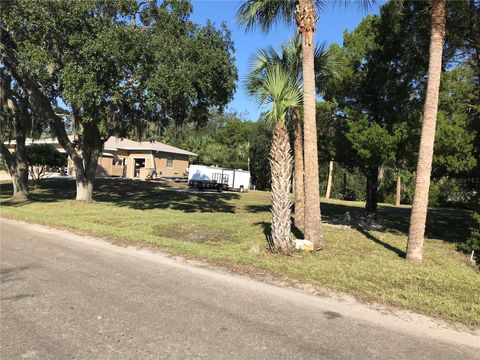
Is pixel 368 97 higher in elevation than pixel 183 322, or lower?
higher

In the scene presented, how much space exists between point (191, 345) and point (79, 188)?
18.8 meters

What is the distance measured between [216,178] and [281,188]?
30284mm

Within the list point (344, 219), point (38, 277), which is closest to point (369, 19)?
point (344, 219)

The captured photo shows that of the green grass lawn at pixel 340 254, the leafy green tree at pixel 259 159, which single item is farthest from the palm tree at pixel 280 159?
the leafy green tree at pixel 259 159

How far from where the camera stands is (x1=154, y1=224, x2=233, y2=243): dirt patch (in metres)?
12.4

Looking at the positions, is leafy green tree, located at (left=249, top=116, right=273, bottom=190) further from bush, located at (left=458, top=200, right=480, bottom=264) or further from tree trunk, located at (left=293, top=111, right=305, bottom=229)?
bush, located at (left=458, top=200, right=480, bottom=264)

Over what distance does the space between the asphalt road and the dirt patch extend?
14.2 ft

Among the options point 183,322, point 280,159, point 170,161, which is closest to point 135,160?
point 170,161

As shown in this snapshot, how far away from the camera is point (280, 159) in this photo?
33.3 feet

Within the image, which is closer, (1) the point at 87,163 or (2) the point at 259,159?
(1) the point at 87,163

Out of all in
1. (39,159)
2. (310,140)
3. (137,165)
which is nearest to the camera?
(310,140)

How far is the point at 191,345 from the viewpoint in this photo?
4.59 m

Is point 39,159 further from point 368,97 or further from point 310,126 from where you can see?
point 310,126

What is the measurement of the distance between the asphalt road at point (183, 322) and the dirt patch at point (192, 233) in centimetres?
433
